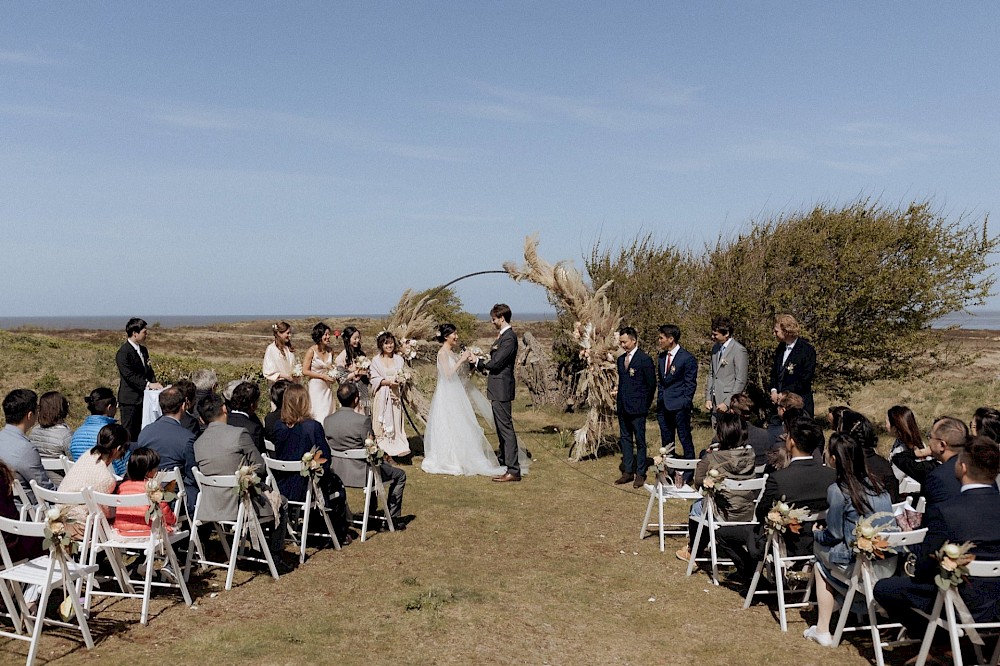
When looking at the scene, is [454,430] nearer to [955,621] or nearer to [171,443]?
[171,443]

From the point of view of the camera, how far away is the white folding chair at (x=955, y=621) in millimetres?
4031

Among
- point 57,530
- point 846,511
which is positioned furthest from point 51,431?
point 846,511

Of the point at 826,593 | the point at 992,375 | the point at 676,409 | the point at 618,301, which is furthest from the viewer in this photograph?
the point at 992,375

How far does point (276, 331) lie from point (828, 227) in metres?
10.2

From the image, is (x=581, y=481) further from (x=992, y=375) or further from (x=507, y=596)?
(x=992, y=375)

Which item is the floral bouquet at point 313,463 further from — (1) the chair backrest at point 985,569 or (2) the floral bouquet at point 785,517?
(1) the chair backrest at point 985,569

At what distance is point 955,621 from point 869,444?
160 cm

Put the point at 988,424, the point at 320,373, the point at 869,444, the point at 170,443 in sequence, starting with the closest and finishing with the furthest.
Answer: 1. the point at 869,444
2. the point at 988,424
3. the point at 170,443
4. the point at 320,373

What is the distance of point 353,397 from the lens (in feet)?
25.8

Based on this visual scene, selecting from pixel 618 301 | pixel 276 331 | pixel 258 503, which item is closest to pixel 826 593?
pixel 258 503

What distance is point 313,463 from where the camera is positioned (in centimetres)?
654

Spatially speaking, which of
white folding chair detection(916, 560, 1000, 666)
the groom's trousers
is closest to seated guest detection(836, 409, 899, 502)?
white folding chair detection(916, 560, 1000, 666)

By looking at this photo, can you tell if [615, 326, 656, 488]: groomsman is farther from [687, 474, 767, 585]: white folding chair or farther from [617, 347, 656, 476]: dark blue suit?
[687, 474, 767, 585]: white folding chair

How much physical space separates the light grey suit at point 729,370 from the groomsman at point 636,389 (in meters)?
0.85
